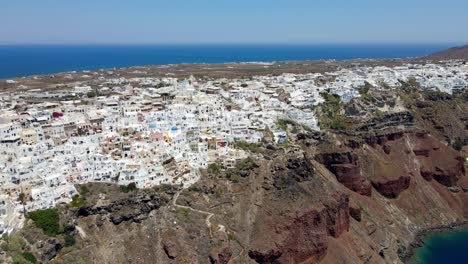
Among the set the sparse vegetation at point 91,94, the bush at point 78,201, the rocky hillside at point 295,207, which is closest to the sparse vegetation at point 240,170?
the rocky hillside at point 295,207

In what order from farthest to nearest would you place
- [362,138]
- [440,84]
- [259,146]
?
[440,84], [362,138], [259,146]

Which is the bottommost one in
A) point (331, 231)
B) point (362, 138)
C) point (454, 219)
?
point (454, 219)

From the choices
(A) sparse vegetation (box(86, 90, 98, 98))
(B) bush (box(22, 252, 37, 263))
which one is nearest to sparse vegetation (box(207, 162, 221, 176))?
(B) bush (box(22, 252, 37, 263))

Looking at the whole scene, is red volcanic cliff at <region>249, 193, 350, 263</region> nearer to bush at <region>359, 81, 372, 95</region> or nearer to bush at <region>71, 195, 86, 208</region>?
bush at <region>71, 195, 86, 208</region>

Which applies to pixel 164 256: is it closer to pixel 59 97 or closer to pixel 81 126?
pixel 81 126

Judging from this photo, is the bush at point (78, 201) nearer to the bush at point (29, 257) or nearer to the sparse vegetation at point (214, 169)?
the bush at point (29, 257)

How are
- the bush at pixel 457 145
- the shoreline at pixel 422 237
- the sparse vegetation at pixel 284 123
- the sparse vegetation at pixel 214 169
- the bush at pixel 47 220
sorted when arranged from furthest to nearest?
1. the bush at pixel 457 145
2. the sparse vegetation at pixel 284 123
3. the shoreline at pixel 422 237
4. the sparse vegetation at pixel 214 169
5. the bush at pixel 47 220

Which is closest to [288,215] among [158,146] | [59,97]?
[158,146]

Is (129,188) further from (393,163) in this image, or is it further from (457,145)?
(457,145)
